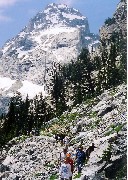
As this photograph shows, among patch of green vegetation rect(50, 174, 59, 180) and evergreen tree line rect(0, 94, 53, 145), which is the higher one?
evergreen tree line rect(0, 94, 53, 145)

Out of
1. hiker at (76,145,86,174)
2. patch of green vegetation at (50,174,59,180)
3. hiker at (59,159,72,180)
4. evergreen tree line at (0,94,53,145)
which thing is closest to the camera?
hiker at (59,159,72,180)

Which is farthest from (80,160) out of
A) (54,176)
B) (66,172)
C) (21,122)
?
(21,122)

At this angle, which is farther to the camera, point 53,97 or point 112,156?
point 53,97

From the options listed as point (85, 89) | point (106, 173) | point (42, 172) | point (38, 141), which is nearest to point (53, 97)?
point (85, 89)

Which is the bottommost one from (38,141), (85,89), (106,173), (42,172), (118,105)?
(106,173)

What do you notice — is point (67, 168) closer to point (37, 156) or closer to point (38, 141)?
point (37, 156)

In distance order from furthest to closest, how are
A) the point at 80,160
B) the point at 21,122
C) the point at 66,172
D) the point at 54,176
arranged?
the point at 21,122, the point at 54,176, the point at 80,160, the point at 66,172

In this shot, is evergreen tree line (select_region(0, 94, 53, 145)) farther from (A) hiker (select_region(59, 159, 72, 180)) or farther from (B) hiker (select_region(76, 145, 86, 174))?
(A) hiker (select_region(59, 159, 72, 180))

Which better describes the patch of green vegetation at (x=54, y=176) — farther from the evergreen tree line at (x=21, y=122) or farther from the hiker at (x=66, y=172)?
the evergreen tree line at (x=21, y=122)

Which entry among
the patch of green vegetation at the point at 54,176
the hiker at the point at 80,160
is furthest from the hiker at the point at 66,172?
the patch of green vegetation at the point at 54,176

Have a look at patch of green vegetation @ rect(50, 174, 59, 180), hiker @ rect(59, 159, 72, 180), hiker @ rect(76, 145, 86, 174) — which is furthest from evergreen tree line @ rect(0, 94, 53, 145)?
hiker @ rect(59, 159, 72, 180)

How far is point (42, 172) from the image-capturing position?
133 ft

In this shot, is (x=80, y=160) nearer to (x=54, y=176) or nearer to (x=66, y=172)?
(x=66, y=172)

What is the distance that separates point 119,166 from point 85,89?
139 m
